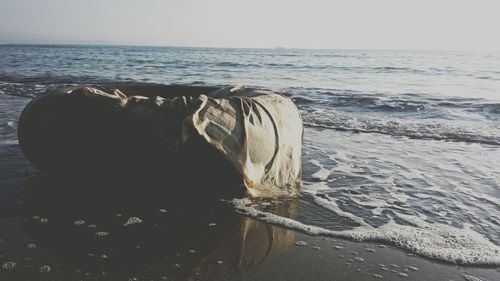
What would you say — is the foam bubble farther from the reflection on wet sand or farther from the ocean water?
the reflection on wet sand

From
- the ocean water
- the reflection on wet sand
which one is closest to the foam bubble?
the ocean water

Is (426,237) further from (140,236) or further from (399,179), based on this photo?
(140,236)

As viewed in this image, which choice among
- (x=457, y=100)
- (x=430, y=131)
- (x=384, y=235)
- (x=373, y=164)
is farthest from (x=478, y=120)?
(x=384, y=235)

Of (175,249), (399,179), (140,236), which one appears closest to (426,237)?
(399,179)

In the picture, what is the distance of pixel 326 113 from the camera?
35.6 ft

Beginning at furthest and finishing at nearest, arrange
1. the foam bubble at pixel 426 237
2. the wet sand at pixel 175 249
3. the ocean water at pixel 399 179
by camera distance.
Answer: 1. the ocean water at pixel 399 179
2. the foam bubble at pixel 426 237
3. the wet sand at pixel 175 249

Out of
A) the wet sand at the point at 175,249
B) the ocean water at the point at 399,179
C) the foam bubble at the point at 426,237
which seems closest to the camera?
the wet sand at the point at 175,249

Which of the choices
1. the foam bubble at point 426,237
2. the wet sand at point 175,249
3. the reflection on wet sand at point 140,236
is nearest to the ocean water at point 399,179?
the foam bubble at point 426,237

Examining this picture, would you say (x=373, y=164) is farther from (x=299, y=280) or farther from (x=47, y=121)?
(x=47, y=121)

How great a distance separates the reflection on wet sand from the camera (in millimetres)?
2738

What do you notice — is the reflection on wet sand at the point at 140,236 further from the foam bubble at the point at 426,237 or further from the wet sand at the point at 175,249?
the foam bubble at the point at 426,237

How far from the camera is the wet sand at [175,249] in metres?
2.73

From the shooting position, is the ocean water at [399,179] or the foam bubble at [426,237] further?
the ocean water at [399,179]

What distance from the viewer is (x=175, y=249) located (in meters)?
3.05
